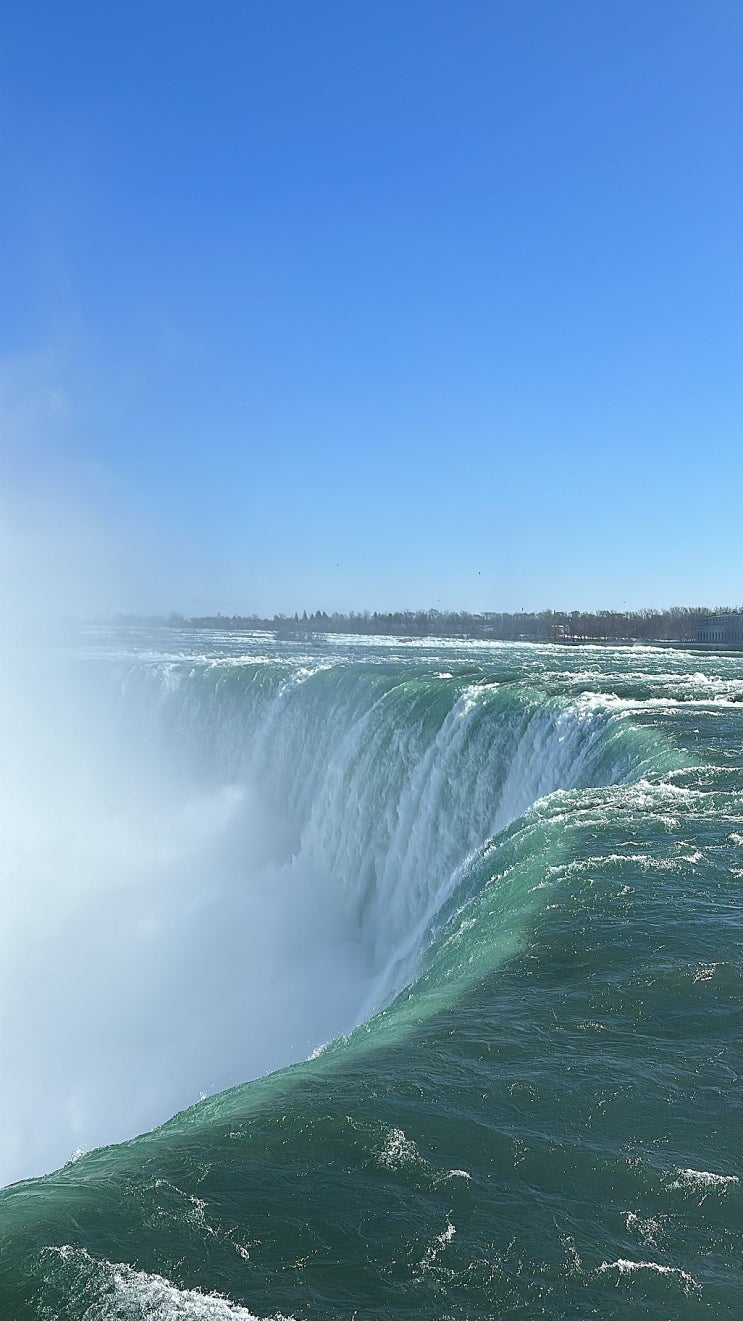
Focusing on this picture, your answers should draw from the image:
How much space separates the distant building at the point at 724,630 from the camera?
2758 inches

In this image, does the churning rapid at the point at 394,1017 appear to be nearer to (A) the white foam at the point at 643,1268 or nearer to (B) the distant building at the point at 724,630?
(A) the white foam at the point at 643,1268

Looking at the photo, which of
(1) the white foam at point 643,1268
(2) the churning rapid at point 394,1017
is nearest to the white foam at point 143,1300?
(2) the churning rapid at point 394,1017

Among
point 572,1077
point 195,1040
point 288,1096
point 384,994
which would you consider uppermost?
point 572,1077

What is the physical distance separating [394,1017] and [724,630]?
239ft

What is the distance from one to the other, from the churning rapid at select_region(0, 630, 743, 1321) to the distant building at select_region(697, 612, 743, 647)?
4581cm

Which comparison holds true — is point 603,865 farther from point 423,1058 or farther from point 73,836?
point 73,836

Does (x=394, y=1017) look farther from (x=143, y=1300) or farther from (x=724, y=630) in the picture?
(x=724, y=630)

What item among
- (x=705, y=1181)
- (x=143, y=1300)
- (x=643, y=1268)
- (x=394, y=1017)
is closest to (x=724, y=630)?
(x=394, y=1017)

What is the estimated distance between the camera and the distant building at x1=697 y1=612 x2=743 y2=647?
7006 centimetres

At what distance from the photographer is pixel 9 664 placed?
129 ft

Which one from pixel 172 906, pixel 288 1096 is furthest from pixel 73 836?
pixel 288 1096

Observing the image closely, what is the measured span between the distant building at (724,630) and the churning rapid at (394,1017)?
4581 centimetres

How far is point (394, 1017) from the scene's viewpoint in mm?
7547

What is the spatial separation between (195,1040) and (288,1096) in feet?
39.1
